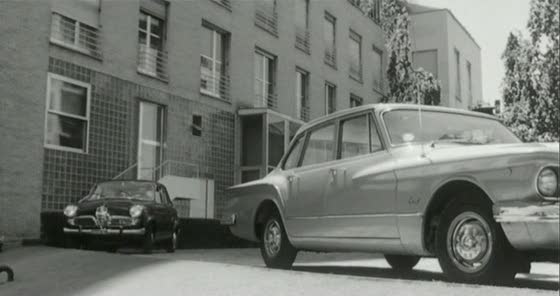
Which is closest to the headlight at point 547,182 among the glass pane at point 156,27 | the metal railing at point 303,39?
the glass pane at point 156,27

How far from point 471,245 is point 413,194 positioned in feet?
2.48

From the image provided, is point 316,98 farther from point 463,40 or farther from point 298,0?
point 463,40

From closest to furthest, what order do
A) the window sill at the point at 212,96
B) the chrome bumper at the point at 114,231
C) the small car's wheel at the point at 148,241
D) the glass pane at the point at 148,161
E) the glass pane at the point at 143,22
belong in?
the chrome bumper at the point at 114,231 < the small car's wheel at the point at 148,241 < the glass pane at the point at 148,161 < the glass pane at the point at 143,22 < the window sill at the point at 212,96

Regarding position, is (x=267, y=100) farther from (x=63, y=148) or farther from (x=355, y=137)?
→ (x=355, y=137)

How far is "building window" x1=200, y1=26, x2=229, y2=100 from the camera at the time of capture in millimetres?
21469

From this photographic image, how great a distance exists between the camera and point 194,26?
20.8 meters

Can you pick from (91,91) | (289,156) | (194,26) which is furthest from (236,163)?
(289,156)

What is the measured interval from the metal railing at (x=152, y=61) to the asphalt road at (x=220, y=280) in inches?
399

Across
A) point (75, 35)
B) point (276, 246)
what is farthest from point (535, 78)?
point (276, 246)

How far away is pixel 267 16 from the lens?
2498 cm

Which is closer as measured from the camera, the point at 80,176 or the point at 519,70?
the point at 80,176

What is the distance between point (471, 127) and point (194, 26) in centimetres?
1491

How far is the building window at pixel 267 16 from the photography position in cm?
2441

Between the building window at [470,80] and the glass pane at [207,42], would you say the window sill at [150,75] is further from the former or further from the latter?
the building window at [470,80]
